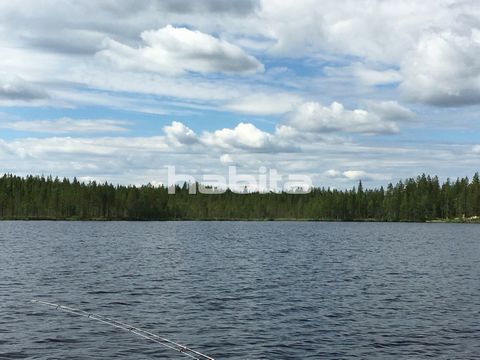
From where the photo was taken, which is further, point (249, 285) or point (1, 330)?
point (249, 285)

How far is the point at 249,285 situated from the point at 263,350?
2445 cm

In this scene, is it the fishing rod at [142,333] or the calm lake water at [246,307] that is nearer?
the fishing rod at [142,333]

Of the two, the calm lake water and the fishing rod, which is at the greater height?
the fishing rod

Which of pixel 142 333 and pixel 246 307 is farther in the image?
pixel 246 307

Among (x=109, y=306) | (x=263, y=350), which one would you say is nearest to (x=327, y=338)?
(x=263, y=350)

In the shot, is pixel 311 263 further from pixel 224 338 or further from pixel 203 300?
pixel 224 338

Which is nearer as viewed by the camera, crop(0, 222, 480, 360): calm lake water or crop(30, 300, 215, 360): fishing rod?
crop(30, 300, 215, 360): fishing rod

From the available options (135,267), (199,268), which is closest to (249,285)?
(199,268)

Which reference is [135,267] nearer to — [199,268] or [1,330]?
[199,268]

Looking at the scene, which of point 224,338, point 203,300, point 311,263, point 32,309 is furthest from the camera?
point 311,263

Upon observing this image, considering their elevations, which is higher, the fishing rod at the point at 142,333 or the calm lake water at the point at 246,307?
the fishing rod at the point at 142,333

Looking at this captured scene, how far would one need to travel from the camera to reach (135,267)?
70562 millimetres

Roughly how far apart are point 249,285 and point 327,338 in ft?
71.7

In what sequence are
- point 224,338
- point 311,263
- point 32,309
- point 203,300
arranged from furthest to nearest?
1. point 311,263
2. point 203,300
3. point 32,309
4. point 224,338
